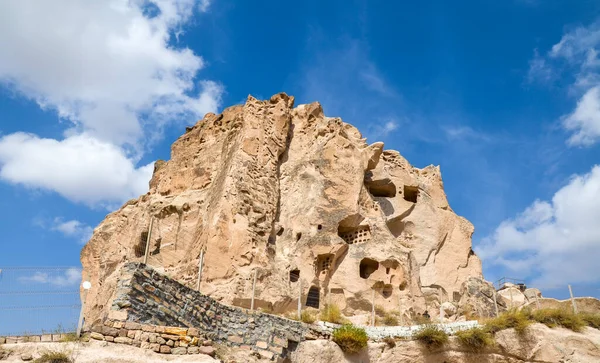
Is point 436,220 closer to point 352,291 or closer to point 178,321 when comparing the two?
point 352,291

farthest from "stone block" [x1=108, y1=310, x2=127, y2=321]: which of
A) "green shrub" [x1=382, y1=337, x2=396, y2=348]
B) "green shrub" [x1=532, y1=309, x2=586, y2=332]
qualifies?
"green shrub" [x1=532, y1=309, x2=586, y2=332]

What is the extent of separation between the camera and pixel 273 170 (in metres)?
23.7

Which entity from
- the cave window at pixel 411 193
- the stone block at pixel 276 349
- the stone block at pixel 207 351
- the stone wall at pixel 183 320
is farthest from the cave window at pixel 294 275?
the stone block at pixel 207 351

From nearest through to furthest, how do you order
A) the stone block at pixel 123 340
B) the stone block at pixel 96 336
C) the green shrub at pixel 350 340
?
the stone block at pixel 96 336 < the stone block at pixel 123 340 < the green shrub at pixel 350 340

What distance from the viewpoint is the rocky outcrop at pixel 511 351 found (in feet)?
39.7

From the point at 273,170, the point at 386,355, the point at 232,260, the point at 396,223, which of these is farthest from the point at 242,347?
the point at 396,223

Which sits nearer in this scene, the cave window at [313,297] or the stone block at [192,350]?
the stone block at [192,350]

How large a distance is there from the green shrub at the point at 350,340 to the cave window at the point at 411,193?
17.4 m

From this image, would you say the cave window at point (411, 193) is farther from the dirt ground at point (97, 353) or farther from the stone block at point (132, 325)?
the stone block at point (132, 325)

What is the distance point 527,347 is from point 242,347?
6139 millimetres

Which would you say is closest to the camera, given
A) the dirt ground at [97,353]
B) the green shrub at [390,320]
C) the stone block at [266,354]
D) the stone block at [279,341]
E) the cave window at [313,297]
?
the dirt ground at [97,353]

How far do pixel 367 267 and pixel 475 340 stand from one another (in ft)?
33.8

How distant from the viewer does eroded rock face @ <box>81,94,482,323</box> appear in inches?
801

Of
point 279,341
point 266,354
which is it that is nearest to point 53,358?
point 266,354
